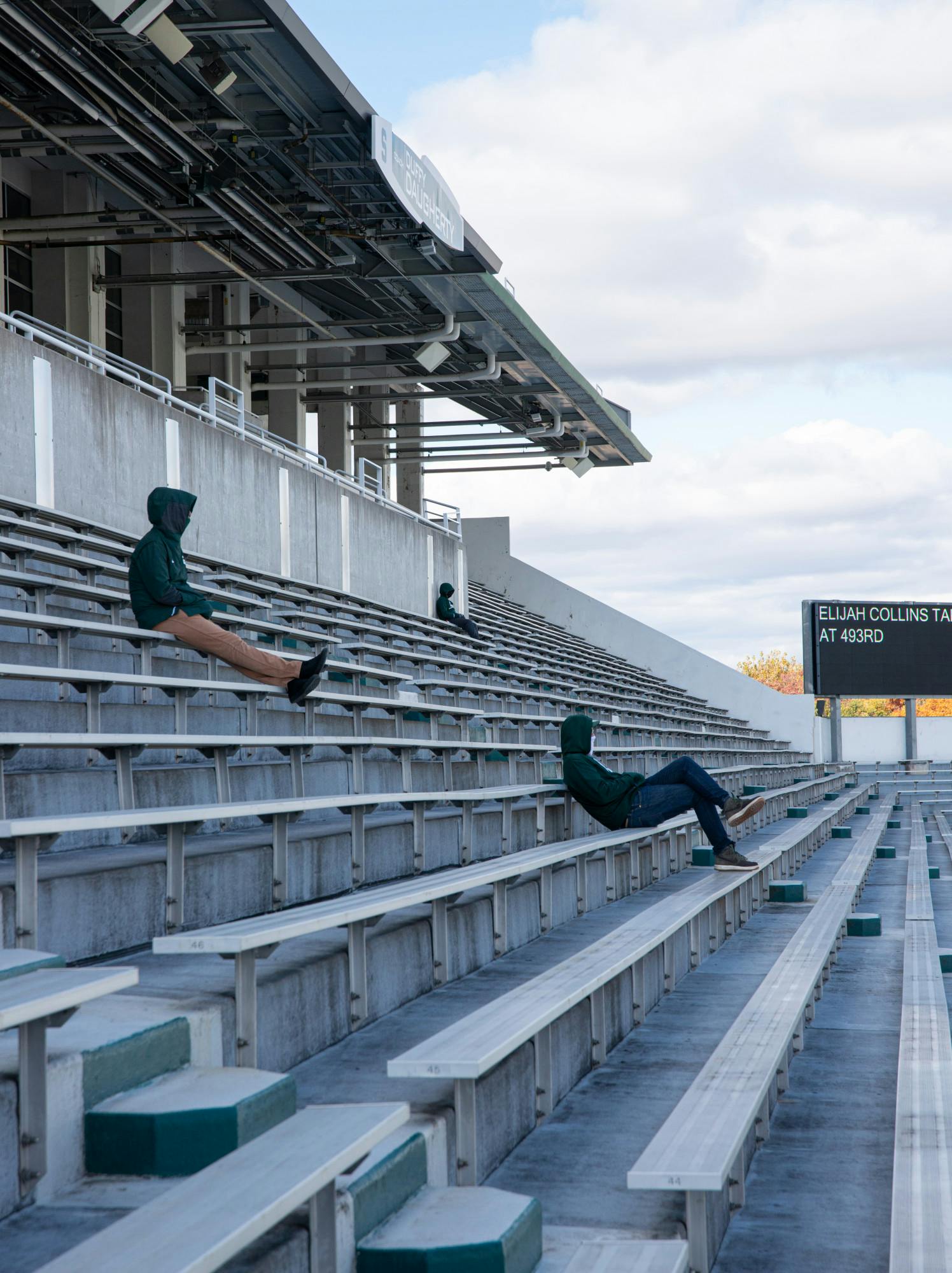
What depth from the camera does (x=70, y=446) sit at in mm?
9188

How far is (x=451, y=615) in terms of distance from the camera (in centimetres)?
1518

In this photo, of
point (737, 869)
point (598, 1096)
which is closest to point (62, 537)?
point (737, 869)

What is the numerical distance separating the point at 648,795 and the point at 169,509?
276 centimetres

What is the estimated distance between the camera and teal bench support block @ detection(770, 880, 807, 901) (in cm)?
796

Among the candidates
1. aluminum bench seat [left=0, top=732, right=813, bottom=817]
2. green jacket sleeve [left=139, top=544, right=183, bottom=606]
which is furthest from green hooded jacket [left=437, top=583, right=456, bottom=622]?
green jacket sleeve [left=139, top=544, right=183, bottom=606]

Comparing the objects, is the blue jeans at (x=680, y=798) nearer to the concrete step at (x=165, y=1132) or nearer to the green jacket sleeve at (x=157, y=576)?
the green jacket sleeve at (x=157, y=576)

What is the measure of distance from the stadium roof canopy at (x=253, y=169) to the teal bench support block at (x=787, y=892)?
6434 mm

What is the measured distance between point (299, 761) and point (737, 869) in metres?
2.93

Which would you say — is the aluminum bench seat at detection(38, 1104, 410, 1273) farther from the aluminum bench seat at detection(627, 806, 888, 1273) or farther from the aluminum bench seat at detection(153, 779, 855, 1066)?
the aluminum bench seat at detection(627, 806, 888, 1273)

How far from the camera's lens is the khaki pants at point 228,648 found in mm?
6129

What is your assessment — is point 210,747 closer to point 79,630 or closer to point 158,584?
point 79,630

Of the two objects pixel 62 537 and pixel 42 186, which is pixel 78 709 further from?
pixel 42 186

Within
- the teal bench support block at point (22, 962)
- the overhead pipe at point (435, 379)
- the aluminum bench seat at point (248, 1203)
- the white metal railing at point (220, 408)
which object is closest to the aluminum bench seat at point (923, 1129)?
the aluminum bench seat at point (248, 1203)

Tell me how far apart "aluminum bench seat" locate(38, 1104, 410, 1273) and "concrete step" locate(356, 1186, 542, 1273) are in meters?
0.15
